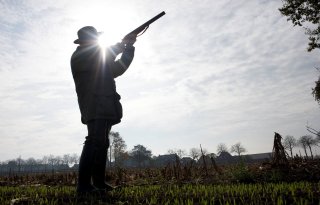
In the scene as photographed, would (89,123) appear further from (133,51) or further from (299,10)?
(299,10)

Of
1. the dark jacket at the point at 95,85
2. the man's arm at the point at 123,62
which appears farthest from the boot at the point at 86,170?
the man's arm at the point at 123,62

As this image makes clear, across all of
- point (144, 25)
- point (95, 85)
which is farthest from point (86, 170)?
point (144, 25)

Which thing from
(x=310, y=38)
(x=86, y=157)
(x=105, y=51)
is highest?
(x=310, y=38)

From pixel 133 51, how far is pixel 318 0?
1471cm

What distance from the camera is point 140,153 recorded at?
10381cm

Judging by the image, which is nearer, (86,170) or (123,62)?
(86,170)

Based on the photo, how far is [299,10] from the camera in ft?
55.9

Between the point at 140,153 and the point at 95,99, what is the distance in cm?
10113

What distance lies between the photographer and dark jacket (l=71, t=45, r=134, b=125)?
4.43 meters

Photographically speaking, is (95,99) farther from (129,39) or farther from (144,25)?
(144,25)

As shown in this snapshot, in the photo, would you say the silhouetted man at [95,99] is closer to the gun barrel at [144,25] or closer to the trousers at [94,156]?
the trousers at [94,156]

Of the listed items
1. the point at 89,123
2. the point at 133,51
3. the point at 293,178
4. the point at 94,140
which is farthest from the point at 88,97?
the point at 293,178

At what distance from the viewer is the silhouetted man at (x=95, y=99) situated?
13.8 feet

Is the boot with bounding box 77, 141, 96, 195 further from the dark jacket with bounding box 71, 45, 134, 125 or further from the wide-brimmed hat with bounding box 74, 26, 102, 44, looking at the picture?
the wide-brimmed hat with bounding box 74, 26, 102, 44
